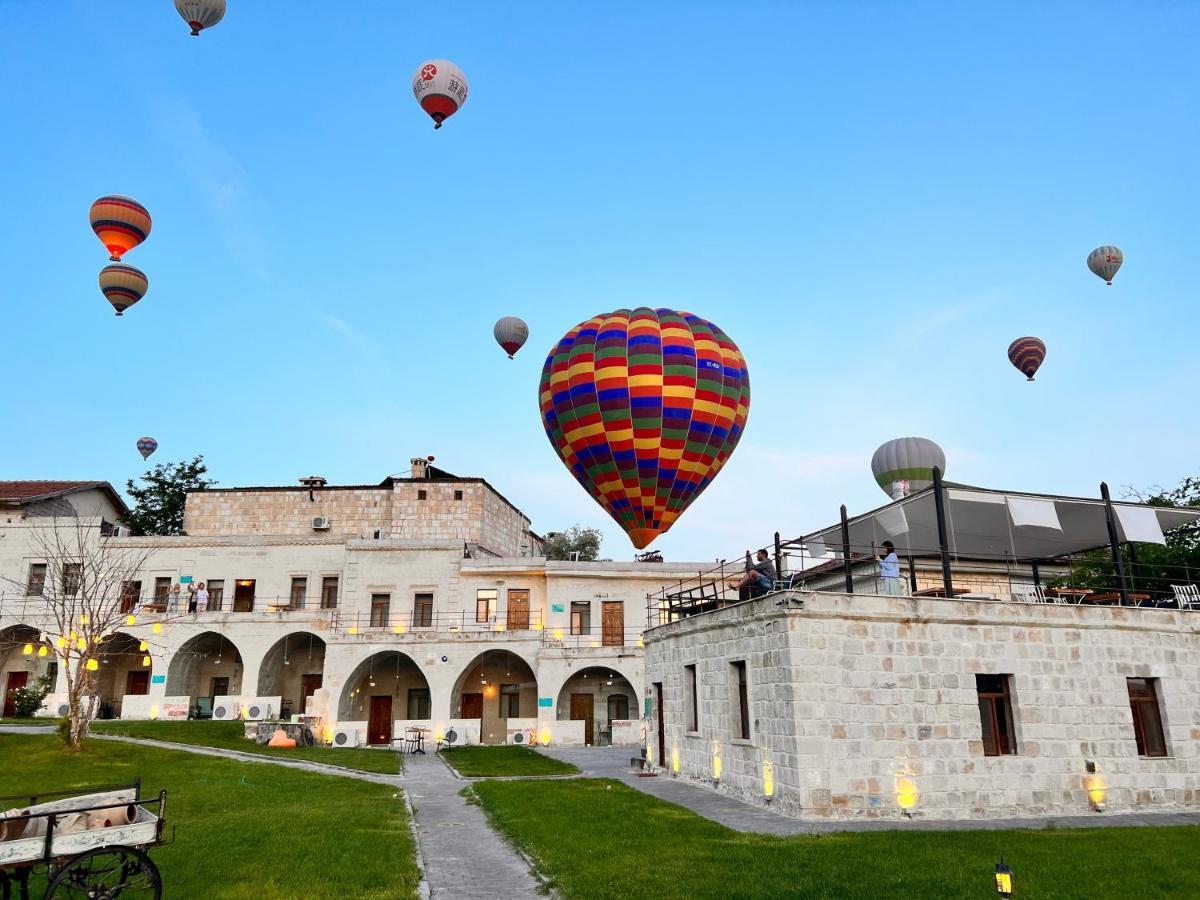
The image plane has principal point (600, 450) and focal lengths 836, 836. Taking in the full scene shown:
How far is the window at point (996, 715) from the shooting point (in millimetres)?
14008

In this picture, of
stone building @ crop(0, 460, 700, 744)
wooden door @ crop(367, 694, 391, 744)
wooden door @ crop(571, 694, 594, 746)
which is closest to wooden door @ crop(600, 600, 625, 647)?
stone building @ crop(0, 460, 700, 744)

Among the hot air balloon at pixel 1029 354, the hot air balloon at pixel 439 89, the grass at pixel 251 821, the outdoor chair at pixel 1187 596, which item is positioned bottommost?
the grass at pixel 251 821

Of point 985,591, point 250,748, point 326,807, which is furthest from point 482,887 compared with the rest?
point 250,748

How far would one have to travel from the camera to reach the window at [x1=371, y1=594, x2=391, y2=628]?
33.2 metres

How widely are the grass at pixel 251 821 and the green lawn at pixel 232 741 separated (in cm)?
283

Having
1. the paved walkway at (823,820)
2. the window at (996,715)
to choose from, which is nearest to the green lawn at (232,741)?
the paved walkway at (823,820)

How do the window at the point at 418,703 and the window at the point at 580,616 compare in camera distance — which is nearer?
the window at the point at 580,616

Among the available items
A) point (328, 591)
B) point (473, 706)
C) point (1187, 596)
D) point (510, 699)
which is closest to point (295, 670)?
point (328, 591)

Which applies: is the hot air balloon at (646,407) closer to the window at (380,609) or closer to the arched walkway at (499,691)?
the arched walkway at (499,691)

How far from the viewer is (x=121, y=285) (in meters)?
28.7

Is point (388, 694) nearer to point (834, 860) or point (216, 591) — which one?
point (216, 591)

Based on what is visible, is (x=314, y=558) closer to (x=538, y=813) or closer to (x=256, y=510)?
(x=256, y=510)

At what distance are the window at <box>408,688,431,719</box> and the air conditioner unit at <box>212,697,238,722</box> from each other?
6.43 m

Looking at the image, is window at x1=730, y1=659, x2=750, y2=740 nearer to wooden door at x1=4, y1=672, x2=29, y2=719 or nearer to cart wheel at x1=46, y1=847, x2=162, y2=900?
cart wheel at x1=46, y1=847, x2=162, y2=900
